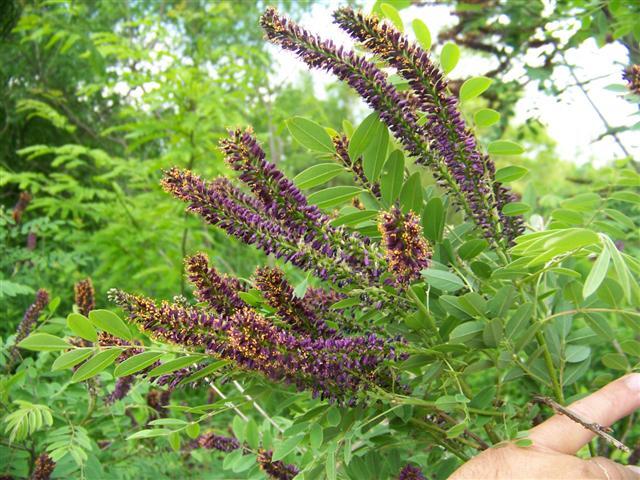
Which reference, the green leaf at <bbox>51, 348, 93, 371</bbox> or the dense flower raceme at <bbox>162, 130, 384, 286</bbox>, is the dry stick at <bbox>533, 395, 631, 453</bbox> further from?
the green leaf at <bbox>51, 348, 93, 371</bbox>

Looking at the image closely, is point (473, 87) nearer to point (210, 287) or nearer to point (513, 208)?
point (513, 208)

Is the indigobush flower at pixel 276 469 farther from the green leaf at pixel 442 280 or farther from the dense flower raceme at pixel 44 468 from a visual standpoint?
Result: the dense flower raceme at pixel 44 468

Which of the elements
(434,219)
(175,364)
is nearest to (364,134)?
(434,219)

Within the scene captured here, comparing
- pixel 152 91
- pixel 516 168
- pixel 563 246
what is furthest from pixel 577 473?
pixel 152 91

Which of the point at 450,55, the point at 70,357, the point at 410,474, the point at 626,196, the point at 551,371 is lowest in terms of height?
the point at 410,474

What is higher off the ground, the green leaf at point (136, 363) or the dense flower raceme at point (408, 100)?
the dense flower raceme at point (408, 100)

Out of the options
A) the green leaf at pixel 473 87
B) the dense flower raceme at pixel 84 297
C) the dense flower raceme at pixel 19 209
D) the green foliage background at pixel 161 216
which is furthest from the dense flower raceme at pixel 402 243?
the dense flower raceme at pixel 19 209
